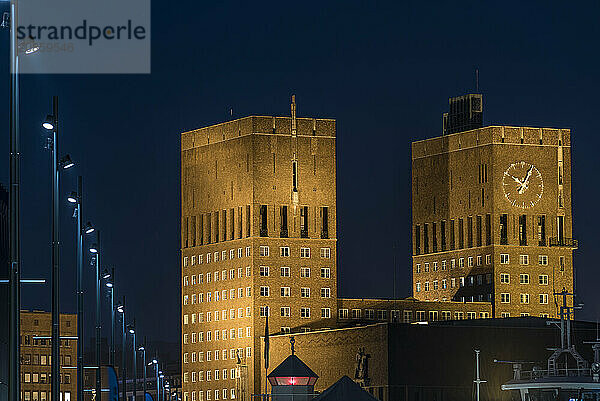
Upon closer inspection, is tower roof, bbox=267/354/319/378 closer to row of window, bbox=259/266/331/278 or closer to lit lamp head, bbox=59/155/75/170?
lit lamp head, bbox=59/155/75/170

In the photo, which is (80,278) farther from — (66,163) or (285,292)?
(285,292)

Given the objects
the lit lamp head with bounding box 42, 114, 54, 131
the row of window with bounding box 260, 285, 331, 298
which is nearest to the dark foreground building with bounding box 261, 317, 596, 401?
the row of window with bounding box 260, 285, 331, 298

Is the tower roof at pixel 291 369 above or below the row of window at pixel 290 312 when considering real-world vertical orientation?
below

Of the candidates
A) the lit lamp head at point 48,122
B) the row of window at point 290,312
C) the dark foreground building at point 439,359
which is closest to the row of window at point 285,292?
the row of window at point 290,312

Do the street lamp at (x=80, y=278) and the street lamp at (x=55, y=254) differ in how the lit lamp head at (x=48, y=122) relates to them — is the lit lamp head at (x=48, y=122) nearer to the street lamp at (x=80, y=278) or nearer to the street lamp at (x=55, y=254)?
the street lamp at (x=55, y=254)

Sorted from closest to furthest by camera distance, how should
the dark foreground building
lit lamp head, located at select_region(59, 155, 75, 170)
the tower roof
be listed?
lit lamp head, located at select_region(59, 155, 75, 170) < the tower roof < the dark foreground building

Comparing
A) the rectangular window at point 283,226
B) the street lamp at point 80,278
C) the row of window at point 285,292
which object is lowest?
the street lamp at point 80,278

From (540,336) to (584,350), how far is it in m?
4.58

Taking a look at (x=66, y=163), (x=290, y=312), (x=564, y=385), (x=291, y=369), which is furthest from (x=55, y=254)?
(x=290, y=312)

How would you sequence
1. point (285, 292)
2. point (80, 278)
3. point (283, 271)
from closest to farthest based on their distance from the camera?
point (80, 278) < point (285, 292) < point (283, 271)

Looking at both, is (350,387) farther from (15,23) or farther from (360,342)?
(360,342)

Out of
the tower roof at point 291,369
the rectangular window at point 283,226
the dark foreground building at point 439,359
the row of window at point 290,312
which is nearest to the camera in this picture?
the tower roof at point 291,369

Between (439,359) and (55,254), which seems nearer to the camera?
(55,254)

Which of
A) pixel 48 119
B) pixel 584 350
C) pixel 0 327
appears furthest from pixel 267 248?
pixel 48 119
